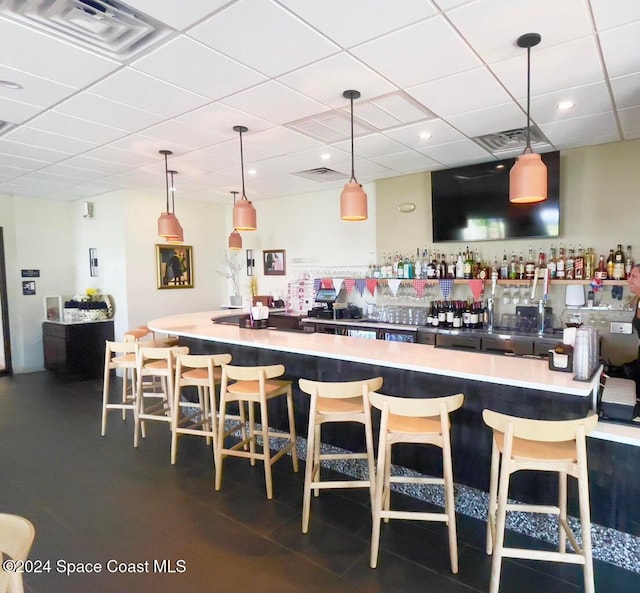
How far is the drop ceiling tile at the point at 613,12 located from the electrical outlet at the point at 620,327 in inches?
117

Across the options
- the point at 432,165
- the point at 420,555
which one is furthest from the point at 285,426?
the point at 432,165

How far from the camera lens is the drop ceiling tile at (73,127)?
328cm

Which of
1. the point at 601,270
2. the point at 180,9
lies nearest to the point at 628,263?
the point at 601,270

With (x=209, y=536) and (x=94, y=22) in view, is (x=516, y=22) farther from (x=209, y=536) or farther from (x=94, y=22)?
(x=209, y=536)

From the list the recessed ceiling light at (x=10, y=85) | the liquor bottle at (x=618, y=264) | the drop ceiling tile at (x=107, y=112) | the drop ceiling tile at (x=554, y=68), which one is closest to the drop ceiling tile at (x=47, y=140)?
the drop ceiling tile at (x=107, y=112)

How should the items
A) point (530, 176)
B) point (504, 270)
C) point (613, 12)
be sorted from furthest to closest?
point (504, 270) → point (530, 176) → point (613, 12)

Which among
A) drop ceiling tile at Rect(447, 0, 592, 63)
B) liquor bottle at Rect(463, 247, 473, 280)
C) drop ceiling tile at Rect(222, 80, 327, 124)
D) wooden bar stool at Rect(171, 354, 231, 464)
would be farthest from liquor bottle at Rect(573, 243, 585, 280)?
wooden bar stool at Rect(171, 354, 231, 464)

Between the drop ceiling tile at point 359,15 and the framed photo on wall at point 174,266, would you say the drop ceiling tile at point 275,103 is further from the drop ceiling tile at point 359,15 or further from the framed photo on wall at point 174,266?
→ the framed photo on wall at point 174,266

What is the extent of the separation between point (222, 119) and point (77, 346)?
14.7ft

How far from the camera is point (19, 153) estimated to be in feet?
13.8

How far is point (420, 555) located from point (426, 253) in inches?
144

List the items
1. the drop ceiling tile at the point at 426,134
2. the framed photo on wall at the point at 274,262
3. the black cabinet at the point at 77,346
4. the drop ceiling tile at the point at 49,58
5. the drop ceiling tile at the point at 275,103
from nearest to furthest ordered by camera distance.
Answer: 1. the drop ceiling tile at the point at 49,58
2. the drop ceiling tile at the point at 275,103
3. the drop ceiling tile at the point at 426,134
4. the black cabinet at the point at 77,346
5. the framed photo on wall at the point at 274,262

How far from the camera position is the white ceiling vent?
196 centimetres

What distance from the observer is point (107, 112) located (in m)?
3.15
